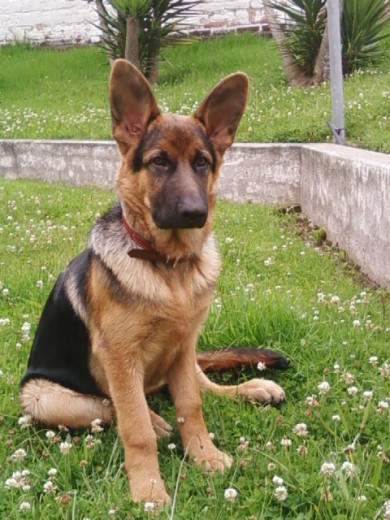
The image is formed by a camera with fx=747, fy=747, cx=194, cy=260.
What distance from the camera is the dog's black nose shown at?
3.00 m

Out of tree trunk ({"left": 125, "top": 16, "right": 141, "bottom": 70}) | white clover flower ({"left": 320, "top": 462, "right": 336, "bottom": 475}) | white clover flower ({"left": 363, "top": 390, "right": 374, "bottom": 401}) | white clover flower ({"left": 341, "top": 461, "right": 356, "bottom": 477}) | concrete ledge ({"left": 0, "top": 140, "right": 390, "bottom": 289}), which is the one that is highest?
tree trunk ({"left": 125, "top": 16, "right": 141, "bottom": 70})

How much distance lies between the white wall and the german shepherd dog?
13.9 meters

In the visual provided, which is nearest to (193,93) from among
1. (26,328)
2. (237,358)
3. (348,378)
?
(26,328)

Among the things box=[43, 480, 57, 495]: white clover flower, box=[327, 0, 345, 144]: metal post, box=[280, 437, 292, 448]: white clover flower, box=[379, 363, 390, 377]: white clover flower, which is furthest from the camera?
box=[327, 0, 345, 144]: metal post

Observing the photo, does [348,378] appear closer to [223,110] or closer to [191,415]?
[191,415]

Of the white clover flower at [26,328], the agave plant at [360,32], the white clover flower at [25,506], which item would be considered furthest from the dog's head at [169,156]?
the agave plant at [360,32]

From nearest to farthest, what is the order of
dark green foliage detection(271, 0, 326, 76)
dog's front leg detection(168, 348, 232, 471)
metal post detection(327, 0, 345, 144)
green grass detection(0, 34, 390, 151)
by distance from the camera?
dog's front leg detection(168, 348, 232, 471)
metal post detection(327, 0, 345, 144)
green grass detection(0, 34, 390, 151)
dark green foliage detection(271, 0, 326, 76)

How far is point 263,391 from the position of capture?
11.8ft

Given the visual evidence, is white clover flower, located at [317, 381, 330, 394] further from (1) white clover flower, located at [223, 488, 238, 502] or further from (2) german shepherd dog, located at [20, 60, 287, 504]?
(1) white clover flower, located at [223, 488, 238, 502]

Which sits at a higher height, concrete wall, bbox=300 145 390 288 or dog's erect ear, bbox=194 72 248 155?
dog's erect ear, bbox=194 72 248 155

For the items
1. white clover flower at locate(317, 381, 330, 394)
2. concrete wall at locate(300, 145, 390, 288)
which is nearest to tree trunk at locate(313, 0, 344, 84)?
concrete wall at locate(300, 145, 390, 288)

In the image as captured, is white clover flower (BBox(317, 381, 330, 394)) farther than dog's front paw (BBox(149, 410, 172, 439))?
No

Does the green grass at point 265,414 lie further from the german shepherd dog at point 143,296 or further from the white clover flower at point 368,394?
the german shepherd dog at point 143,296

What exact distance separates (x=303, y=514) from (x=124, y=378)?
91cm
